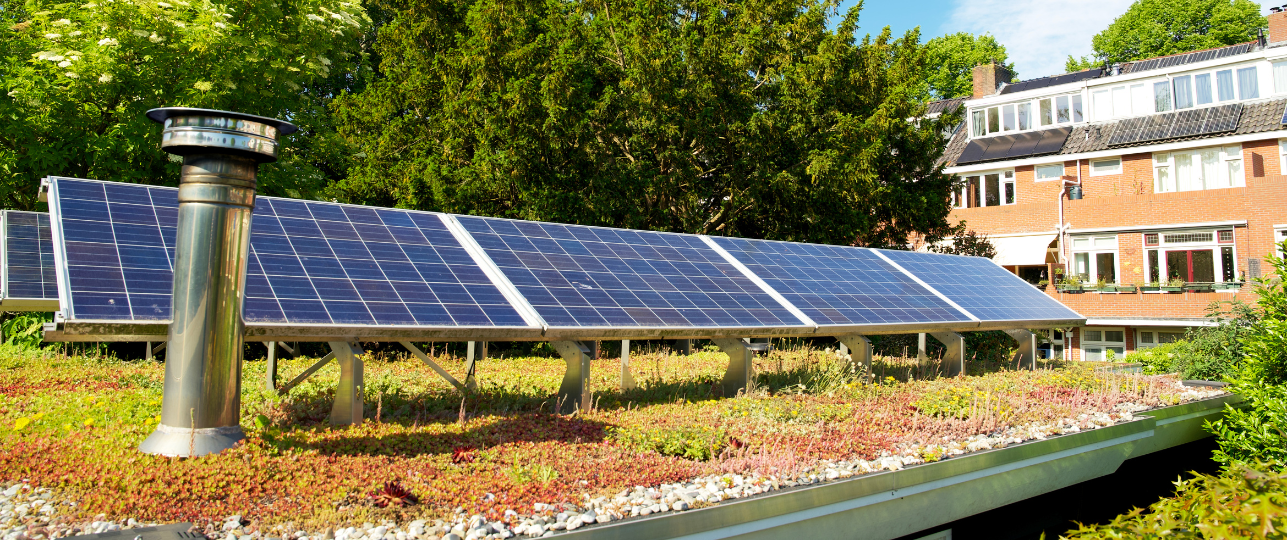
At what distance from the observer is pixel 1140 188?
127ft

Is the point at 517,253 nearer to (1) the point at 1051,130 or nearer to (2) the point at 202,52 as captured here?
(2) the point at 202,52

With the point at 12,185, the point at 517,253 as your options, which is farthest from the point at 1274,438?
the point at 12,185

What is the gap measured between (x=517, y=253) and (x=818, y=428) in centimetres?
458

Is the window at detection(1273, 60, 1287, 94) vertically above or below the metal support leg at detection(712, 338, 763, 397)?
above

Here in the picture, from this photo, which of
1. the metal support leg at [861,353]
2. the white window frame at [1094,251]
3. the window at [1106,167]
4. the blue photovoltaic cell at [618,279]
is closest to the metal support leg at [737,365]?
the blue photovoltaic cell at [618,279]

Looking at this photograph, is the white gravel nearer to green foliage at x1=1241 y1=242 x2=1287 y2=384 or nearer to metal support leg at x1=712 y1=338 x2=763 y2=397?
metal support leg at x1=712 y1=338 x2=763 y2=397

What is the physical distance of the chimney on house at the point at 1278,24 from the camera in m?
40.4

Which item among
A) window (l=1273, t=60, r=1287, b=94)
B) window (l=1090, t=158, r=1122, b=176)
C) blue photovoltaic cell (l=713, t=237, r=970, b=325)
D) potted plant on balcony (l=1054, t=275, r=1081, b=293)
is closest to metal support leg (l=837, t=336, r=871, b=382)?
blue photovoltaic cell (l=713, t=237, r=970, b=325)

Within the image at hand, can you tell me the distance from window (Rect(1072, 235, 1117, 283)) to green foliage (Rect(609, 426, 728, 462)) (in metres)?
35.5

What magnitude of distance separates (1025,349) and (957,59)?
207 ft

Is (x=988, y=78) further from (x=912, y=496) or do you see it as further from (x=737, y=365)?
(x=912, y=496)

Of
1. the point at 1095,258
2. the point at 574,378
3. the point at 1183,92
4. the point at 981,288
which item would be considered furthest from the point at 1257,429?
the point at 1183,92

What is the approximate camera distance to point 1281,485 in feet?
16.9

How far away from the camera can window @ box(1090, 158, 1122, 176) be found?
39.7 metres
